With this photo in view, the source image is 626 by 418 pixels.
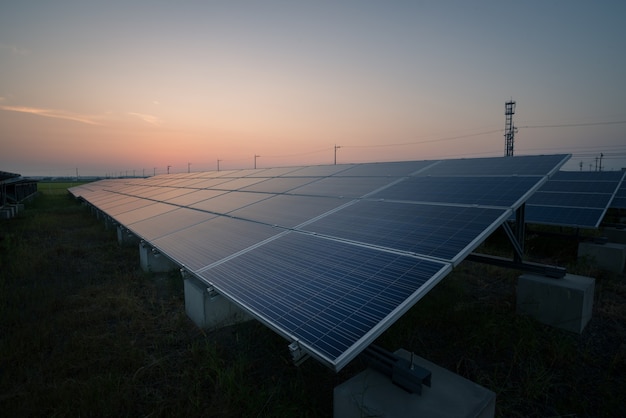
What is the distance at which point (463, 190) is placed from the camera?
24.1ft

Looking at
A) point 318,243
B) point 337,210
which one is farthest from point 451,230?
point 337,210

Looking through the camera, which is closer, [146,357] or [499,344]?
[146,357]

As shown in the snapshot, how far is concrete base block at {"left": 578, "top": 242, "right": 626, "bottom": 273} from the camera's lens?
10.6 metres

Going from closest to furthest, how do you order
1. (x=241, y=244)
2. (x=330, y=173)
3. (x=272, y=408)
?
(x=272, y=408), (x=241, y=244), (x=330, y=173)

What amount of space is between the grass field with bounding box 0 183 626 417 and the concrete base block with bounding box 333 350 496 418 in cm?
81

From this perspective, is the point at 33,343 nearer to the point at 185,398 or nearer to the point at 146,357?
the point at 146,357

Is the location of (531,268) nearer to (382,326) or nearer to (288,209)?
(382,326)

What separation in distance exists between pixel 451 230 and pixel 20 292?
10534 mm

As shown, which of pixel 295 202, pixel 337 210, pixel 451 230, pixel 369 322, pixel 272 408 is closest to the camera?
pixel 369 322

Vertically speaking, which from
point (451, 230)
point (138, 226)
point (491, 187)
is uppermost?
point (491, 187)

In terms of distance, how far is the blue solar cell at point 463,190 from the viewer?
6180 mm

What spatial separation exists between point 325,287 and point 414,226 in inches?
92.8

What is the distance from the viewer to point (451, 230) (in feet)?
17.2

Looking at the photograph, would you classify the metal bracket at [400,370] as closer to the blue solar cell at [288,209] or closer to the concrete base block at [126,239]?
the blue solar cell at [288,209]
